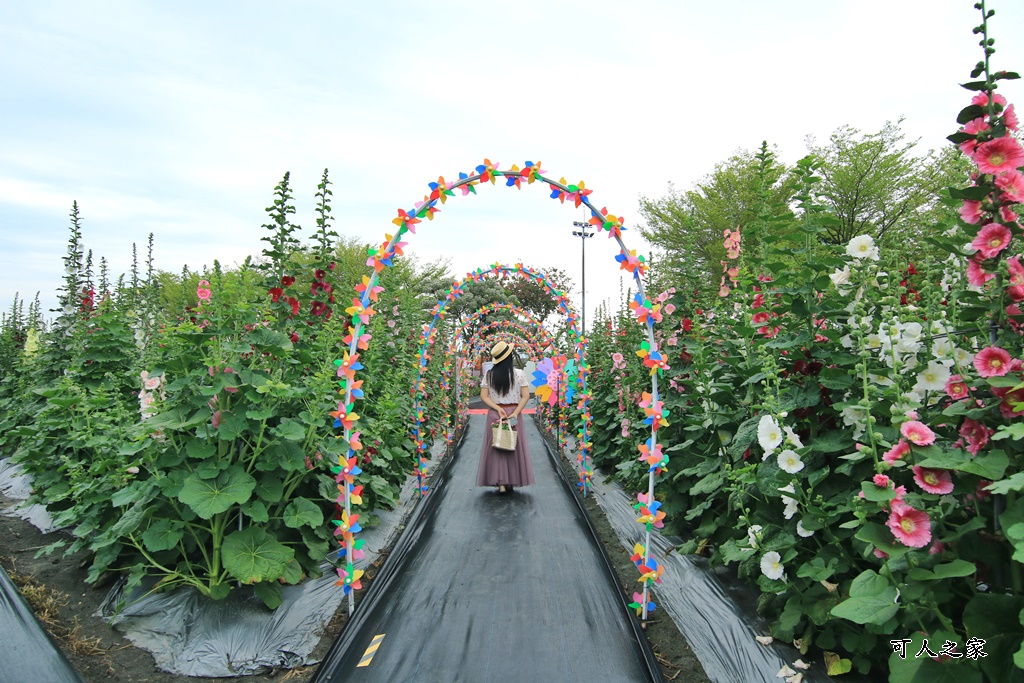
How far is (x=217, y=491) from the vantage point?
289cm

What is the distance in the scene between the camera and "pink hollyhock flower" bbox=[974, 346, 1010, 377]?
1.60 m

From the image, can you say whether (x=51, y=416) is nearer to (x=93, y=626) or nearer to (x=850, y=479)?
(x=93, y=626)

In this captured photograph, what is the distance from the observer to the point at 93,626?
2980mm

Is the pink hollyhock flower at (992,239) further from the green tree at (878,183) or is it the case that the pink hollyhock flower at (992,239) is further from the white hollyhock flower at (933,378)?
the green tree at (878,183)

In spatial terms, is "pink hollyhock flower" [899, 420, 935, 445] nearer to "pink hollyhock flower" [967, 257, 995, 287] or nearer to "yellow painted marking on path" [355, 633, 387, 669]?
"pink hollyhock flower" [967, 257, 995, 287]

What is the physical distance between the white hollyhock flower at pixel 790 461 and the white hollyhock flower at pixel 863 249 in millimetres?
887

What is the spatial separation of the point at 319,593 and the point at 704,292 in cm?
348

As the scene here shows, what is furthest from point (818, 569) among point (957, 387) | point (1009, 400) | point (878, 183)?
point (878, 183)

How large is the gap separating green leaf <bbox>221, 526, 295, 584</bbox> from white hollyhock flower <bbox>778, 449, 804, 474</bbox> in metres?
2.51

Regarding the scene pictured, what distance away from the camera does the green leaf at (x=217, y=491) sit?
2.76 m

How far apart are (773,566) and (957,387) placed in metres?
1.13

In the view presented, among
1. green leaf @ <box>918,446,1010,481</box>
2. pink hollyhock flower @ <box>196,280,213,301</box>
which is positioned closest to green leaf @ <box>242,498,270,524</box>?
pink hollyhock flower @ <box>196,280,213,301</box>

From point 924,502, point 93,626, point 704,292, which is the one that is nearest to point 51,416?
point 93,626

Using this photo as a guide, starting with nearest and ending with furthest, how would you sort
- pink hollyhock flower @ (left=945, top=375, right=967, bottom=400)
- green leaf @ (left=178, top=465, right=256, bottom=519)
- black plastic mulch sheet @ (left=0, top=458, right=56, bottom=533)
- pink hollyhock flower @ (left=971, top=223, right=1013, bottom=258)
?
1. pink hollyhock flower @ (left=971, top=223, right=1013, bottom=258)
2. pink hollyhock flower @ (left=945, top=375, right=967, bottom=400)
3. green leaf @ (left=178, top=465, right=256, bottom=519)
4. black plastic mulch sheet @ (left=0, top=458, right=56, bottom=533)
